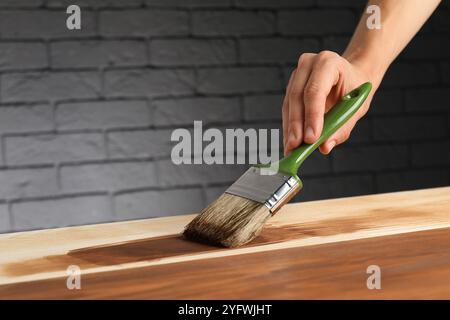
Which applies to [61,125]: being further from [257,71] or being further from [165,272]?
[165,272]

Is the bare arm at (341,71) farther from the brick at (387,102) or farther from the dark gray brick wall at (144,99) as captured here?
the brick at (387,102)

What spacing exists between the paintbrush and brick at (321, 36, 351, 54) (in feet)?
3.78

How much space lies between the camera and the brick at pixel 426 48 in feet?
6.90

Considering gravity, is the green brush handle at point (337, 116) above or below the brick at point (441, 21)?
below

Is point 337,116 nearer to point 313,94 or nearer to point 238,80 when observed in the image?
point 313,94

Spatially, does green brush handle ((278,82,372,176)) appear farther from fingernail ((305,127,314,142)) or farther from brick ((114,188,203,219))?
brick ((114,188,203,219))

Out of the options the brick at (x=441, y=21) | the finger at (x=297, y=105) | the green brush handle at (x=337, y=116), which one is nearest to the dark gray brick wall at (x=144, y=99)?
the brick at (x=441, y=21)

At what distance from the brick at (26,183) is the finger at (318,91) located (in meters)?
0.97

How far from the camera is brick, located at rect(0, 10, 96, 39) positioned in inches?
67.9

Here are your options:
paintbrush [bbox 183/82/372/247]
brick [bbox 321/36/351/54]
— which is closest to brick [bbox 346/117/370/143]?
brick [bbox 321/36/351/54]

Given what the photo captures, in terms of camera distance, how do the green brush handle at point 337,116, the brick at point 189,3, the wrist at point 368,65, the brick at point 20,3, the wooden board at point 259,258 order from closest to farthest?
the wooden board at point 259,258, the green brush handle at point 337,116, the wrist at point 368,65, the brick at point 20,3, the brick at point 189,3

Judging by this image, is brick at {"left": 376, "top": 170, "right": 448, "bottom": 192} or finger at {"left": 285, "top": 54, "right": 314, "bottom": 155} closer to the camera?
finger at {"left": 285, "top": 54, "right": 314, "bottom": 155}

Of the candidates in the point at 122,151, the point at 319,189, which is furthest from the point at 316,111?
the point at 319,189
